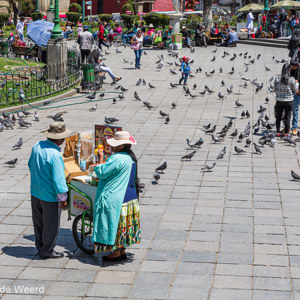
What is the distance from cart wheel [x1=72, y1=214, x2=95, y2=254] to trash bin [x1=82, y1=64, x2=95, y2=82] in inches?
482

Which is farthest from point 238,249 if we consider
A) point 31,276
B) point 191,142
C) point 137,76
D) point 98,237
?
point 137,76

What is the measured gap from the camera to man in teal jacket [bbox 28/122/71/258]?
22.5ft

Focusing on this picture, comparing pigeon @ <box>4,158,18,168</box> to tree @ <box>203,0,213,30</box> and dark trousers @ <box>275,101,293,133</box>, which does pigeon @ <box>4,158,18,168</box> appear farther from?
tree @ <box>203,0,213,30</box>

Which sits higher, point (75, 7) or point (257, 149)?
point (75, 7)

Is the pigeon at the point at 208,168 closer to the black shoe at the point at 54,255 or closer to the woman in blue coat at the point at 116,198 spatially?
the woman in blue coat at the point at 116,198

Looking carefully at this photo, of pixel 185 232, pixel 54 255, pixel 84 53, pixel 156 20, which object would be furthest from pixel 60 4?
pixel 54 255

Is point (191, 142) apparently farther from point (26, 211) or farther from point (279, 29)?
point (279, 29)

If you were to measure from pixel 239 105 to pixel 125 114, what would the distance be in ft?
10.8

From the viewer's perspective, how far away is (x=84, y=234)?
23.9 ft

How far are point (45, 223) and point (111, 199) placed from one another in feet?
2.93

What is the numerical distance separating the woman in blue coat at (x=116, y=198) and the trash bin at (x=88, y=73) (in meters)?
12.7

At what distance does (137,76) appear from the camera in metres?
22.8

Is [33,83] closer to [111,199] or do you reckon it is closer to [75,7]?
[111,199]

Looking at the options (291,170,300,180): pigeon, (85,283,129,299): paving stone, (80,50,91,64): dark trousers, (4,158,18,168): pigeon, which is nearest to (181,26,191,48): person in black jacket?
(80,50,91,64): dark trousers
